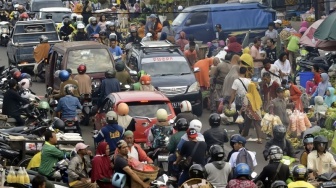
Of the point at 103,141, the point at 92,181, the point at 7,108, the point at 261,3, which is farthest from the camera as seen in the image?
the point at 261,3

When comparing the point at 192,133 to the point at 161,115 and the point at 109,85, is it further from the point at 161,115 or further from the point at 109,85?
the point at 109,85

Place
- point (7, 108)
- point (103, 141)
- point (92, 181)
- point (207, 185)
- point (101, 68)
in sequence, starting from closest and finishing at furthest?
point (207, 185)
point (92, 181)
point (103, 141)
point (7, 108)
point (101, 68)

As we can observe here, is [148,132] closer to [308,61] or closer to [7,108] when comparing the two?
[7,108]

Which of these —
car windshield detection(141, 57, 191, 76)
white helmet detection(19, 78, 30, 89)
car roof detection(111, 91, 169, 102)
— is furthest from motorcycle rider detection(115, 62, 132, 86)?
car roof detection(111, 91, 169, 102)

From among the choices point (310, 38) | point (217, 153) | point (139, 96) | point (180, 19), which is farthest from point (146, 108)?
point (180, 19)

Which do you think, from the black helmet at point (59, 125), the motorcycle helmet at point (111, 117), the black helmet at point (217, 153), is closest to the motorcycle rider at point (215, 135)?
the motorcycle helmet at point (111, 117)

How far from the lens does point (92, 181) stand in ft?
61.3

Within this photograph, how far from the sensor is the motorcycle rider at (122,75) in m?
27.9

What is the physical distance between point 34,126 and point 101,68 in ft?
18.0

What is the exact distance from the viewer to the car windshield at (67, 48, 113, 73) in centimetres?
2869

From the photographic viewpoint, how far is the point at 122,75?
2795 cm

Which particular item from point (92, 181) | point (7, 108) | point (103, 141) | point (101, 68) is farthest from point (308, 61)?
point (92, 181)

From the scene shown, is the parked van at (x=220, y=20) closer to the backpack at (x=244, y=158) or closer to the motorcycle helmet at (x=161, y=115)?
the motorcycle helmet at (x=161, y=115)

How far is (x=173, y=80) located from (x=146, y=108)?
18.6 ft
